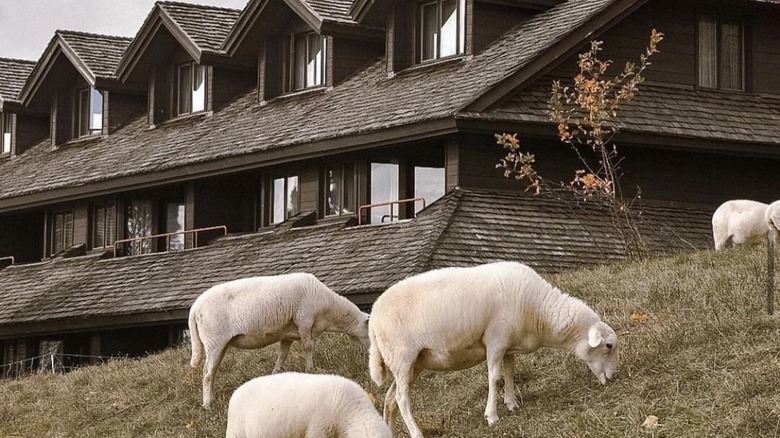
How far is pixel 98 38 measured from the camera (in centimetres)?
4303

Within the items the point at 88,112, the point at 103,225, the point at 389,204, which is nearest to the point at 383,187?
the point at 389,204

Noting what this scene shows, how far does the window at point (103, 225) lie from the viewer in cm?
3922

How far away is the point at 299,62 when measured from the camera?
36062 millimetres

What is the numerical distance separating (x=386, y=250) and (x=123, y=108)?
586 inches

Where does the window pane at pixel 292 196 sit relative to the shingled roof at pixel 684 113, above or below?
below

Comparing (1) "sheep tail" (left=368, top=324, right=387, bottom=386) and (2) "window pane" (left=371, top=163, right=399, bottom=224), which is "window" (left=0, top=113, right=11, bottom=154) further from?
(1) "sheep tail" (left=368, top=324, right=387, bottom=386)

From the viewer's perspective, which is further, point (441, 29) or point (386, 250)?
point (441, 29)

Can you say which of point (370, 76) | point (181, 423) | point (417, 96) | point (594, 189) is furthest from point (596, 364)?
point (370, 76)

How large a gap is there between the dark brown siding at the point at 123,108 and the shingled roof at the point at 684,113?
14.4 m

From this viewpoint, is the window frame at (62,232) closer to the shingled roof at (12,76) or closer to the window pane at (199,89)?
the shingled roof at (12,76)

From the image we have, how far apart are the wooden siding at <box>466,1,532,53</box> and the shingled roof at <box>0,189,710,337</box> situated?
152 inches

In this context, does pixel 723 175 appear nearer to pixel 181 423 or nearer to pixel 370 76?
pixel 370 76

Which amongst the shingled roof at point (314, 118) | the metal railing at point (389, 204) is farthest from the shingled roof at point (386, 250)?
the shingled roof at point (314, 118)

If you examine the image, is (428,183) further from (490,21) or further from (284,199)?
(284,199)
